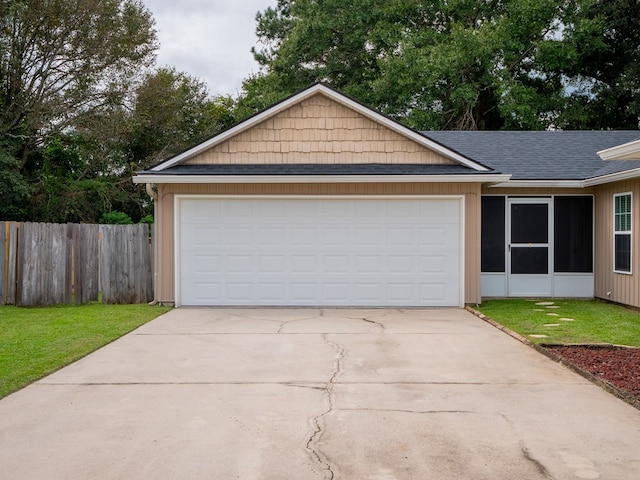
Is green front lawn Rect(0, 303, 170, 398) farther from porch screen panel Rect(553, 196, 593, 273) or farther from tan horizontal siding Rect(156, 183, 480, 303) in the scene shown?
porch screen panel Rect(553, 196, 593, 273)

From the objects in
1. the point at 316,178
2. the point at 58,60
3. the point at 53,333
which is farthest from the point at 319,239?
the point at 58,60

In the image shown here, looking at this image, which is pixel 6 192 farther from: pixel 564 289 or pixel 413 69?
pixel 564 289

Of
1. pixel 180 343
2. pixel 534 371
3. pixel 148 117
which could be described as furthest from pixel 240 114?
pixel 534 371

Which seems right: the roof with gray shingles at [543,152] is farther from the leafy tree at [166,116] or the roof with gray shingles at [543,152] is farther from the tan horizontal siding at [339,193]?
the leafy tree at [166,116]

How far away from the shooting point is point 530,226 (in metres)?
13.9

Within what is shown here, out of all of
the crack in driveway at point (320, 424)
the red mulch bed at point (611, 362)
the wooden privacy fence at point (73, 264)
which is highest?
the wooden privacy fence at point (73, 264)

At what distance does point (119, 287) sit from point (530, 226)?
887cm

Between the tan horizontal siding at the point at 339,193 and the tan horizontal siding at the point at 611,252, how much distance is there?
2.83m

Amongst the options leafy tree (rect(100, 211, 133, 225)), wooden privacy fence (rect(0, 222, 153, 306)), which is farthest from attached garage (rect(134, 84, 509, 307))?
leafy tree (rect(100, 211, 133, 225))

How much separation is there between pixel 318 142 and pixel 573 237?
19.7 ft

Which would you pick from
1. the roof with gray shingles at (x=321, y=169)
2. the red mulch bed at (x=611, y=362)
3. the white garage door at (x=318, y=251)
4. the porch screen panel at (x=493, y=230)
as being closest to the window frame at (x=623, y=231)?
the porch screen panel at (x=493, y=230)

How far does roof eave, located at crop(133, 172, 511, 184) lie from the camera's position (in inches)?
472

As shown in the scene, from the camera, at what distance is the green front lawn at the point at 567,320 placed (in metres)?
8.76

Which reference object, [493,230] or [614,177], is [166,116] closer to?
[493,230]
